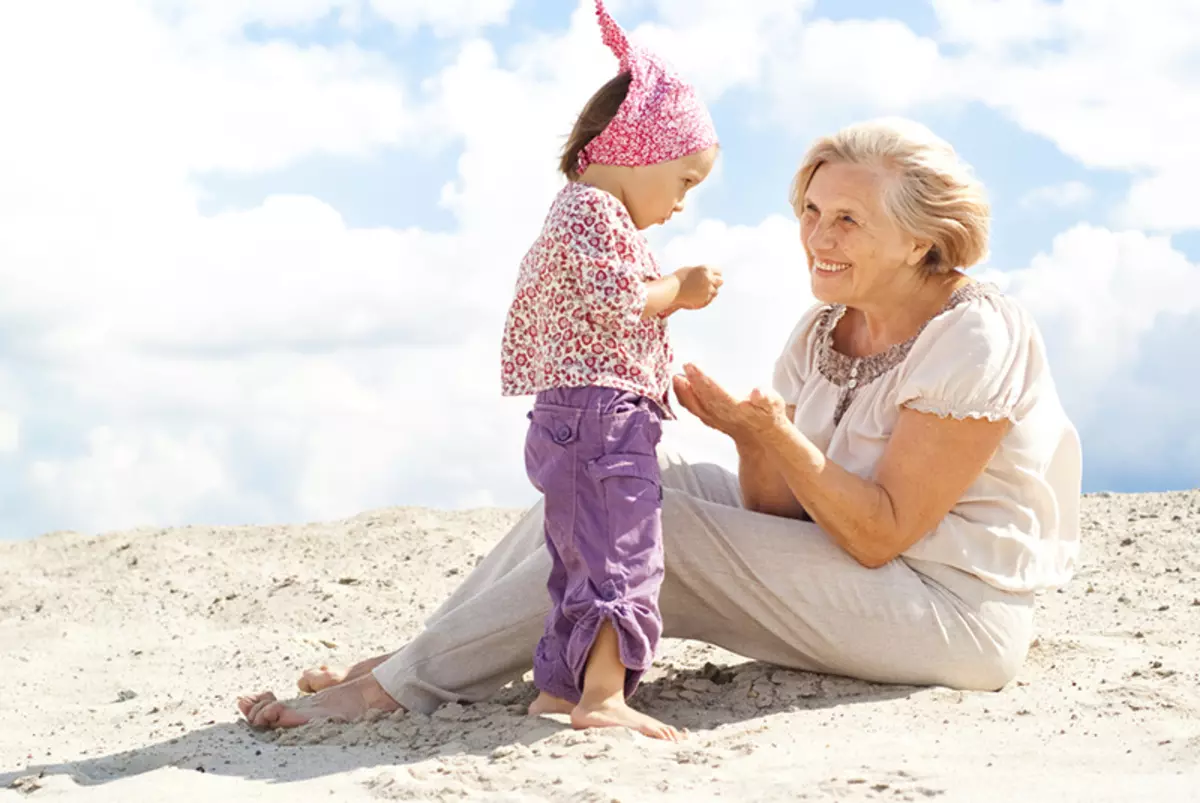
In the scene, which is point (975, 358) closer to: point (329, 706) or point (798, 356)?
point (798, 356)

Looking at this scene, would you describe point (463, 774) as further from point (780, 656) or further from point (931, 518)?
point (931, 518)

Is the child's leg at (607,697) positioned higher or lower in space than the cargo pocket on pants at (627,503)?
lower

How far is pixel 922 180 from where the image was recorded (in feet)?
13.9

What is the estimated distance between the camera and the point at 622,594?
395 cm

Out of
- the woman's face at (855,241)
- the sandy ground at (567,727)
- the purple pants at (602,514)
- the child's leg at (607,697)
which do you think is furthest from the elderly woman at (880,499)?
the child's leg at (607,697)

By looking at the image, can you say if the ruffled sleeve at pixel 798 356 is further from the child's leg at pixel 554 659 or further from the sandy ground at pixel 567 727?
the child's leg at pixel 554 659

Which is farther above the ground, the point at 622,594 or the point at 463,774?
the point at 622,594

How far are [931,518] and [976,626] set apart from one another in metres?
0.44

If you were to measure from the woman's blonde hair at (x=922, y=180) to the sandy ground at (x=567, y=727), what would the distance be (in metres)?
1.50

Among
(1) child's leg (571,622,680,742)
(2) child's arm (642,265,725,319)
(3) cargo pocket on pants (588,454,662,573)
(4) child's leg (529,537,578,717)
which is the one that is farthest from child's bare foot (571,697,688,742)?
(2) child's arm (642,265,725,319)

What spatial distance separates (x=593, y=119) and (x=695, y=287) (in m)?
0.63

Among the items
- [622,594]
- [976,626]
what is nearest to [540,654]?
[622,594]

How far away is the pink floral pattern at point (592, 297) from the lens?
12.8ft

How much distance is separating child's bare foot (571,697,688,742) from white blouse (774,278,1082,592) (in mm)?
1050
